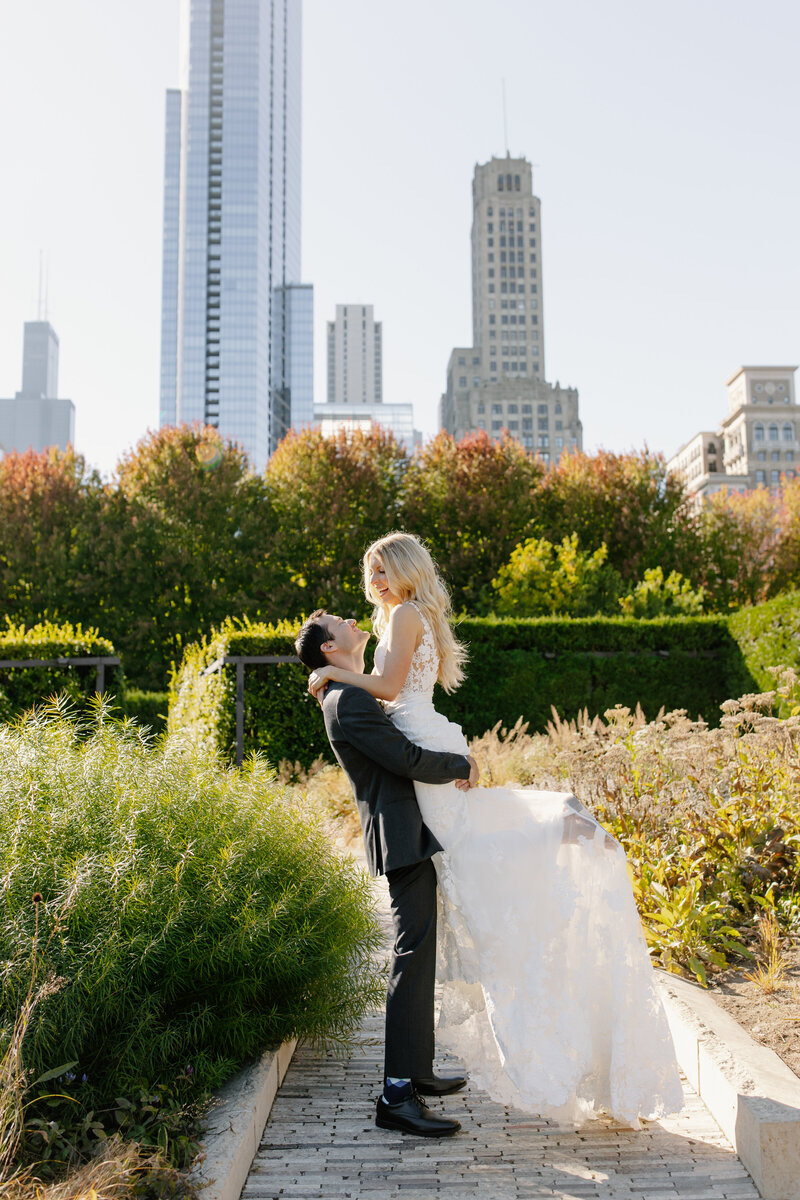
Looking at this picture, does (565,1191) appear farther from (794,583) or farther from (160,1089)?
(794,583)

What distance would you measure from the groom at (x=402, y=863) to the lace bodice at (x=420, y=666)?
188 millimetres

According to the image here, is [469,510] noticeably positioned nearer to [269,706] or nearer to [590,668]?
[590,668]

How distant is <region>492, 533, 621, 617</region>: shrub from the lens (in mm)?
16016

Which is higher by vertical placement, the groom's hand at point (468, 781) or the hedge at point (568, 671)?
the hedge at point (568, 671)

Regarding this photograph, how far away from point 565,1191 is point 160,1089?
1.19 meters

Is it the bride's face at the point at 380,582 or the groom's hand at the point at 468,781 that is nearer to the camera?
the groom's hand at the point at 468,781

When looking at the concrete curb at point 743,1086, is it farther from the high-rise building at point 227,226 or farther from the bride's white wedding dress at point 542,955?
the high-rise building at point 227,226

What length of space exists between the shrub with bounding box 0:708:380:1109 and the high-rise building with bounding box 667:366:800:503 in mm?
94704

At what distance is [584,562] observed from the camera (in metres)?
17.1

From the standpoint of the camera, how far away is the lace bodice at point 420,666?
2.98 m

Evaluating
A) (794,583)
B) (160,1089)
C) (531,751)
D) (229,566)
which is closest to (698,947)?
(160,1089)

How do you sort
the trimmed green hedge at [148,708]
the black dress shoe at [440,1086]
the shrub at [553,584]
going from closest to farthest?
1. the black dress shoe at [440,1086]
2. the trimmed green hedge at [148,708]
3. the shrub at [553,584]

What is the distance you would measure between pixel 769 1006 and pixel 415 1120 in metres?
1.50

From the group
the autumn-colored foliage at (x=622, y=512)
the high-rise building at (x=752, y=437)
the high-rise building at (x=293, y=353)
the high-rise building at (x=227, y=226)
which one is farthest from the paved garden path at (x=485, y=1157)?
the high-rise building at (x=293, y=353)
